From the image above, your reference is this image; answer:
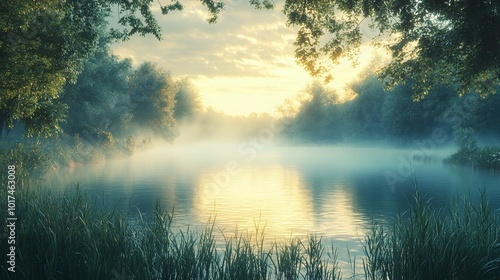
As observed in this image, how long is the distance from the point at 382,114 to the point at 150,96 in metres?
39.8

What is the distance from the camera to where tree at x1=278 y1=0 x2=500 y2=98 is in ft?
52.3

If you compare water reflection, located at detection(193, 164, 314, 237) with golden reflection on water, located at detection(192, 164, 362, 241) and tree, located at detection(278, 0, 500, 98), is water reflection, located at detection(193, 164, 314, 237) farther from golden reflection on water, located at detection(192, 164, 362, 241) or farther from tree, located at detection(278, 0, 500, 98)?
tree, located at detection(278, 0, 500, 98)

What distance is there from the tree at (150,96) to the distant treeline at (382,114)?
35.1 meters

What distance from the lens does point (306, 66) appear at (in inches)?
755

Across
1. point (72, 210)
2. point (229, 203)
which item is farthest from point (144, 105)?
point (72, 210)

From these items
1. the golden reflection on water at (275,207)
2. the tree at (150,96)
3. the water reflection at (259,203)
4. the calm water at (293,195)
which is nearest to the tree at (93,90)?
the calm water at (293,195)

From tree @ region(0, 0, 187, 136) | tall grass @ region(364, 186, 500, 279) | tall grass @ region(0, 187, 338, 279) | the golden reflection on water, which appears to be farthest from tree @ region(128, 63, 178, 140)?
tall grass @ region(364, 186, 500, 279)

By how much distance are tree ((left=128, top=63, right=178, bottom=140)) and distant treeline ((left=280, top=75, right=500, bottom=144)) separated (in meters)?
35.1

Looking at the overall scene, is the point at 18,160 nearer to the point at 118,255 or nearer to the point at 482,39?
the point at 118,255

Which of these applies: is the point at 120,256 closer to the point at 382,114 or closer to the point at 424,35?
the point at 424,35

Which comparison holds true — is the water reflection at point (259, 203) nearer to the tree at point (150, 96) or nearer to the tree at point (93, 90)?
the tree at point (93, 90)

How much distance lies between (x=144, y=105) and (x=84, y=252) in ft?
253

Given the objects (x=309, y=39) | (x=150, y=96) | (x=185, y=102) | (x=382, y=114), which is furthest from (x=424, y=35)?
(x=185, y=102)

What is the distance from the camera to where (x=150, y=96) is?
85.5 m
